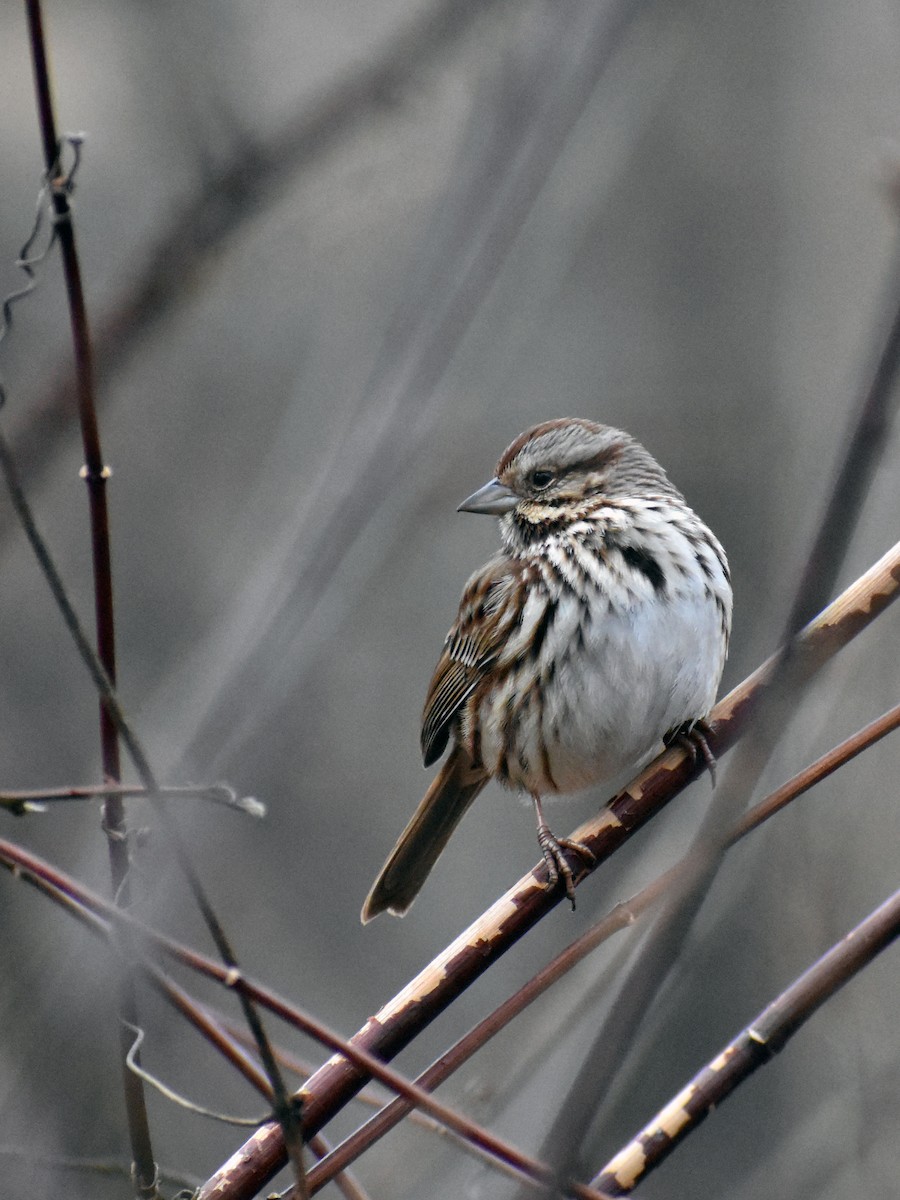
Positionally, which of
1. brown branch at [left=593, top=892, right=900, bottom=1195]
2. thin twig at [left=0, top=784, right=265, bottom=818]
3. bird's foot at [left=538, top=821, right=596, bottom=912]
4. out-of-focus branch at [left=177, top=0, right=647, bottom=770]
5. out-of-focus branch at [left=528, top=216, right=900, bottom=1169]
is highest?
out-of-focus branch at [left=177, top=0, right=647, bottom=770]

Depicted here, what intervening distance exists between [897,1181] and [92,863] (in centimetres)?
219

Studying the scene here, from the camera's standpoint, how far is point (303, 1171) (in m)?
1.62

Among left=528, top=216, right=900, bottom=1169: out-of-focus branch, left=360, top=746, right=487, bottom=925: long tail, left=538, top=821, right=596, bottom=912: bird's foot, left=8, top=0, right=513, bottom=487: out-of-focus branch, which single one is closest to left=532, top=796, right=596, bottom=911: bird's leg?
left=538, top=821, right=596, bottom=912: bird's foot

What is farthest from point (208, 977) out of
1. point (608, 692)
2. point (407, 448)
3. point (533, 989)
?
point (608, 692)

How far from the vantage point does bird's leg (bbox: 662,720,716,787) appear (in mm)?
2637

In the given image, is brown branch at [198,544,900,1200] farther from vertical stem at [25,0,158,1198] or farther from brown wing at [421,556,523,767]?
brown wing at [421,556,523,767]

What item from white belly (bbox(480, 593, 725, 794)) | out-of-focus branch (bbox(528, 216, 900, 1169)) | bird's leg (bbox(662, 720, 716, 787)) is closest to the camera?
out-of-focus branch (bbox(528, 216, 900, 1169))

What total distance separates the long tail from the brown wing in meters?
0.08

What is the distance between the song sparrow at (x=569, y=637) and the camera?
10.7 feet

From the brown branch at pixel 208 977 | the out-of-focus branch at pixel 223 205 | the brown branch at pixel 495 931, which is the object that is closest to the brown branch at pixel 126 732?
the brown branch at pixel 208 977

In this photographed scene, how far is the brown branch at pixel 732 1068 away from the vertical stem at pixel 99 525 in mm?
601

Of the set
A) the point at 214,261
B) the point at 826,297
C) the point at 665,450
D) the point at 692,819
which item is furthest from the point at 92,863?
the point at 826,297

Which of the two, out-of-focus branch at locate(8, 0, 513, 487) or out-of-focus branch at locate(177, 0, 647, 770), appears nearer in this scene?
out-of-focus branch at locate(177, 0, 647, 770)

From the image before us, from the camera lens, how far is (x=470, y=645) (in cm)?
365
